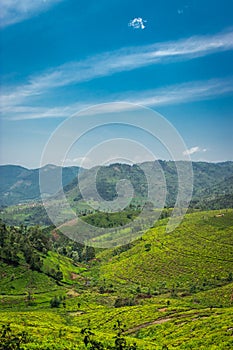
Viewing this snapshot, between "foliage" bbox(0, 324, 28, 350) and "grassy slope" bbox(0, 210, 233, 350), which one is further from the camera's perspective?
"grassy slope" bbox(0, 210, 233, 350)

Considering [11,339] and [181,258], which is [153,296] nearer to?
[181,258]

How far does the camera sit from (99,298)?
8350 centimetres

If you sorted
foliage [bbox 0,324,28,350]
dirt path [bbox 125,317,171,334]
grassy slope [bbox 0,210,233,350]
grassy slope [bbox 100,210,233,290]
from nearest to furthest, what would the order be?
foliage [bbox 0,324,28,350], grassy slope [bbox 0,210,233,350], dirt path [bbox 125,317,171,334], grassy slope [bbox 100,210,233,290]

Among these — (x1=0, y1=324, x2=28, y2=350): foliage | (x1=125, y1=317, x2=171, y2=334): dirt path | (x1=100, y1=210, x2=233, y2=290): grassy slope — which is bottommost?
(x1=100, y1=210, x2=233, y2=290): grassy slope

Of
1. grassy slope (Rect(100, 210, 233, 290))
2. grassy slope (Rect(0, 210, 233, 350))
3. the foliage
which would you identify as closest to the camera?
the foliage

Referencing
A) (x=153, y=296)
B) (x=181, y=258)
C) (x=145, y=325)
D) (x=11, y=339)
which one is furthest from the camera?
(x=181, y=258)

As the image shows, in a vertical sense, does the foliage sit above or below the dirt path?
above

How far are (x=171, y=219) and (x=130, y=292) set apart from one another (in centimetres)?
9196

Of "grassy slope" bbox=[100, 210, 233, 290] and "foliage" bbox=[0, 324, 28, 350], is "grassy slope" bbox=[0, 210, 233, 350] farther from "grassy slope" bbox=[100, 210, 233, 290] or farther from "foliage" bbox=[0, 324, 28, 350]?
"foliage" bbox=[0, 324, 28, 350]

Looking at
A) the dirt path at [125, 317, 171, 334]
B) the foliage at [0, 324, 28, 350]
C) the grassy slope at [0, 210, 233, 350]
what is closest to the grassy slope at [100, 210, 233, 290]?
the grassy slope at [0, 210, 233, 350]

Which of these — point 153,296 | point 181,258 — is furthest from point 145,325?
point 181,258

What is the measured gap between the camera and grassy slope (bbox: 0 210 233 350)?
127 feet

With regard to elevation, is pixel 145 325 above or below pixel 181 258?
above

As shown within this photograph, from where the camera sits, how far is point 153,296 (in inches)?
3386
